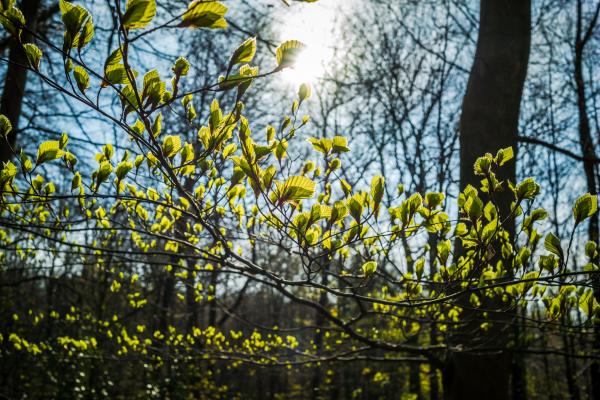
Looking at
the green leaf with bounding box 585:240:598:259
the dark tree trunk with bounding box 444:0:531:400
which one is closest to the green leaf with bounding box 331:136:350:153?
the green leaf with bounding box 585:240:598:259

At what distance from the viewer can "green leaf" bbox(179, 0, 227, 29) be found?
86 cm

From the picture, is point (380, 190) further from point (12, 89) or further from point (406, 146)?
point (406, 146)

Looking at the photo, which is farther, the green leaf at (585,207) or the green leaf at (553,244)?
the green leaf at (553,244)

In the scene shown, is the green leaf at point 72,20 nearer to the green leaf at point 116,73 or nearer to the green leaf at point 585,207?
the green leaf at point 116,73

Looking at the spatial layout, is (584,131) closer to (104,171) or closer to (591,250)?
(591,250)

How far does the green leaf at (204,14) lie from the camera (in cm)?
86

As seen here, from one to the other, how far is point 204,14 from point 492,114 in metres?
2.71

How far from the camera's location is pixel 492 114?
3.04 m

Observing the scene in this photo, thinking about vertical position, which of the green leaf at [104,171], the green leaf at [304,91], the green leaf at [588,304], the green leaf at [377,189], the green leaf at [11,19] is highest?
the green leaf at [304,91]

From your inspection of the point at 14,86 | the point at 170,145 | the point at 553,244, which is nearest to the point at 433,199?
the point at 553,244

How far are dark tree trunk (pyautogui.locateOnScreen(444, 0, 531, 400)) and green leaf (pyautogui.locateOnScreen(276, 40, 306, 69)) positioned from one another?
232 centimetres

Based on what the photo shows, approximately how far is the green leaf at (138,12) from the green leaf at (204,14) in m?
0.08

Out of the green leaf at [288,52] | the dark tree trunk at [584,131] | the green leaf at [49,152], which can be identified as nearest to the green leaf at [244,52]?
the green leaf at [288,52]

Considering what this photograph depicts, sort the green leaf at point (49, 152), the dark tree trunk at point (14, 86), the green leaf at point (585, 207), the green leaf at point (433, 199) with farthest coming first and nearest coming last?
1. the dark tree trunk at point (14, 86)
2. the green leaf at point (433, 199)
3. the green leaf at point (49, 152)
4. the green leaf at point (585, 207)
